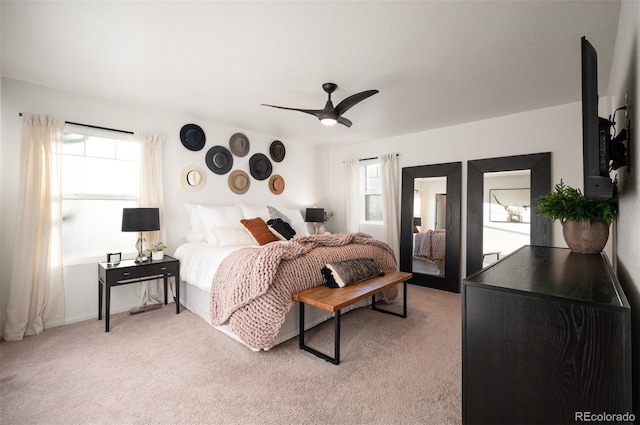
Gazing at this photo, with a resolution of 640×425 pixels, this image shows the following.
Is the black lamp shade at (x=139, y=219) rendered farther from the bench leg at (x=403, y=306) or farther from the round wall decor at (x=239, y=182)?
the bench leg at (x=403, y=306)

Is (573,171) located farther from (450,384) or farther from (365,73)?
(450,384)

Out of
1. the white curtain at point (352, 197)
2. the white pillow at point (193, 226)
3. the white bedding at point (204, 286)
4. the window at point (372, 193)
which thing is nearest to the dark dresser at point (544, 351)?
the white bedding at point (204, 286)

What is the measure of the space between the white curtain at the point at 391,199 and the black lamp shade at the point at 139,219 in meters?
3.37

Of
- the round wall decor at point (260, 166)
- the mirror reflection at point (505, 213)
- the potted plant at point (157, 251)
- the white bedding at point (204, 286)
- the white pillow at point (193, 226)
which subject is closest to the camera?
the white bedding at point (204, 286)

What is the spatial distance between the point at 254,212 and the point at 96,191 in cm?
183

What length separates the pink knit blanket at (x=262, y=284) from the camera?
7.47ft

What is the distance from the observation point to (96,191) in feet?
10.6

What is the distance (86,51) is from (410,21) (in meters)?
2.43

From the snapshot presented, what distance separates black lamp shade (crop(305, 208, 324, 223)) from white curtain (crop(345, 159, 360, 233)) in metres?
0.60

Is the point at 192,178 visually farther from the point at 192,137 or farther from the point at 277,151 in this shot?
the point at 277,151

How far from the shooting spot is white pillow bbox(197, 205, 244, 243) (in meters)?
3.72

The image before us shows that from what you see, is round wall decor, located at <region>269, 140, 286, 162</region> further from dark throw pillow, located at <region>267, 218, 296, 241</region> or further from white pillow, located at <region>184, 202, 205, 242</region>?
white pillow, located at <region>184, 202, 205, 242</region>

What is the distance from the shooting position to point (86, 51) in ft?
7.39

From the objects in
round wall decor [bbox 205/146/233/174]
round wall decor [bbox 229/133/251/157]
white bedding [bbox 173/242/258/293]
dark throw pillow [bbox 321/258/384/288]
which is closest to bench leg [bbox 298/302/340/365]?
dark throw pillow [bbox 321/258/384/288]
